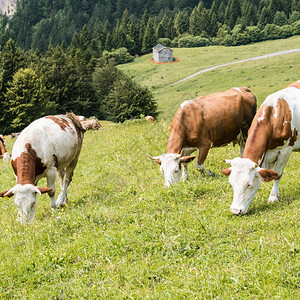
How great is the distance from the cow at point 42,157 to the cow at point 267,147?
4644mm

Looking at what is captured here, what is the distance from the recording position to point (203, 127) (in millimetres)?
11375

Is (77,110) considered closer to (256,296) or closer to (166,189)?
(166,189)

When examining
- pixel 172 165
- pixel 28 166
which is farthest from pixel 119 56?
pixel 28 166

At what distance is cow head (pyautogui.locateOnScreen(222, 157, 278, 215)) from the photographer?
7520 millimetres

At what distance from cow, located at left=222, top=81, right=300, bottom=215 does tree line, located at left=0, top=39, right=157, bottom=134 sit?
37041 mm

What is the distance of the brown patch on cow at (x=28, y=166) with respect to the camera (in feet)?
29.8

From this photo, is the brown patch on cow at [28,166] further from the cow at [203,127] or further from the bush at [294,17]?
the bush at [294,17]

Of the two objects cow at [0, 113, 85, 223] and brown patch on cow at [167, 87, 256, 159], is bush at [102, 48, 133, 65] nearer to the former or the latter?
brown patch on cow at [167, 87, 256, 159]

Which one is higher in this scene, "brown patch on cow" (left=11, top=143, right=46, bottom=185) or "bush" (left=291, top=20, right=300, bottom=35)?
"brown patch on cow" (left=11, top=143, right=46, bottom=185)

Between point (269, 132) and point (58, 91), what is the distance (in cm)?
5631

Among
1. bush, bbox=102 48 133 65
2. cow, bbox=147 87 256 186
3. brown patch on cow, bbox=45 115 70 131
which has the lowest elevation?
bush, bbox=102 48 133 65

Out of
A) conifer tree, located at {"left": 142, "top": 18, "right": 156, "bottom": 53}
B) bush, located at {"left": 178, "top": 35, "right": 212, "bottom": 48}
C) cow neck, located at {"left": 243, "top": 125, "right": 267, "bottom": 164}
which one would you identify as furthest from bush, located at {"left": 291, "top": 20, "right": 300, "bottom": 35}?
cow neck, located at {"left": 243, "top": 125, "right": 267, "bottom": 164}

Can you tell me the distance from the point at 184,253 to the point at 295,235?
6.18ft

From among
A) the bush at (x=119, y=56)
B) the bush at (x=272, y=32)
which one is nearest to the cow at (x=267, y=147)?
the bush at (x=119, y=56)
